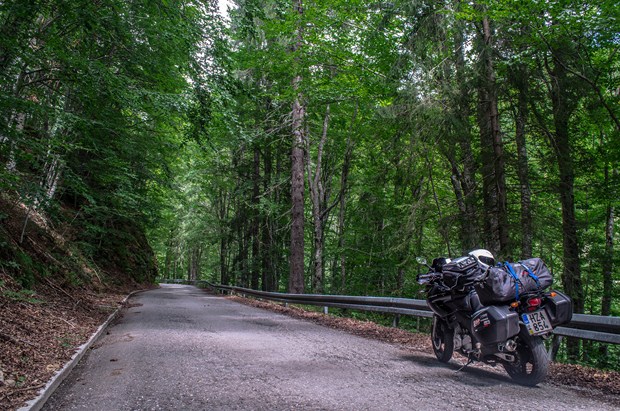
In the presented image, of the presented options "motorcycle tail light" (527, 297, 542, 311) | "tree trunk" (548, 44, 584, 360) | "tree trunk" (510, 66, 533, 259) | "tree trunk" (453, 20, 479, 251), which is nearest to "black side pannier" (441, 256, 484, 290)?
"motorcycle tail light" (527, 297, 542, 311)

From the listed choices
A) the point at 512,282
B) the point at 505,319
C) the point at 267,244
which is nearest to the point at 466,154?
the point at 512,282

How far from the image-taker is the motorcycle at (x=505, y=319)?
14.2 ft

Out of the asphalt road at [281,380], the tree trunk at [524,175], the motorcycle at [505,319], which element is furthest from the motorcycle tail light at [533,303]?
the tree trunk at [524,175]

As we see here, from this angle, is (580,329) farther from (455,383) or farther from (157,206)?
(157,206)

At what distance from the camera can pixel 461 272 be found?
196 inches

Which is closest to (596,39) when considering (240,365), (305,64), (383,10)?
(383,10)

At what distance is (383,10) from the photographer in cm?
1159

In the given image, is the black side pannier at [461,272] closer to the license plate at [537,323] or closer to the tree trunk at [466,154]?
the license plate at [537,323]

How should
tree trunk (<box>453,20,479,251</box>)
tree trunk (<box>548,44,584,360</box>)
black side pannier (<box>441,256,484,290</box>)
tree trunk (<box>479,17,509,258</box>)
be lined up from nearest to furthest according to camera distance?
black side pannier (<box>441,256,484,290</box>), tree trunk (<box>548,44,584,360</box>), tree trunk (<box>479,17,509,258</box>), tree trunk (<box>453,20,479,251</box>)

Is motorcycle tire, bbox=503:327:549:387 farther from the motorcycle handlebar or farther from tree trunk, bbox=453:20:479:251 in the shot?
tree trunk, bbox=453:20:479:251

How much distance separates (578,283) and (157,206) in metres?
15.5

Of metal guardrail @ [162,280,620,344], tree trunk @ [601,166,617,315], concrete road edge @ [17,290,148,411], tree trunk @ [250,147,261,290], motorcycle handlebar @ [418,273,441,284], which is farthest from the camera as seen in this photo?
tree trunk @ [250,147,261,290]

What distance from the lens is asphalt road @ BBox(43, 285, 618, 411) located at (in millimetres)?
3680

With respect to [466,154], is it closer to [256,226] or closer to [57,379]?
[57,379]
